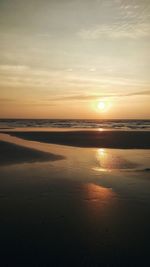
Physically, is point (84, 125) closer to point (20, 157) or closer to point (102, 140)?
point (102, 140)

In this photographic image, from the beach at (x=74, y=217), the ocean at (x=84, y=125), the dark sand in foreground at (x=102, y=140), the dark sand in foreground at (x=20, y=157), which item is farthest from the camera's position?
the ocean at (x=84, y=125)

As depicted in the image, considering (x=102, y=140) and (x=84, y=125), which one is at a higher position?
(x=84, y=125)

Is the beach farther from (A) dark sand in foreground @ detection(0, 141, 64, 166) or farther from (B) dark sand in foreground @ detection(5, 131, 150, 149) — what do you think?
(B) dark sand in foreground @ detection(5, 131, 150, 149)

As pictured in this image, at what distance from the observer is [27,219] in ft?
20.5

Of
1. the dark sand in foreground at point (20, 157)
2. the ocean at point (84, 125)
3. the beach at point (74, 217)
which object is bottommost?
the beach at point (74, 217)

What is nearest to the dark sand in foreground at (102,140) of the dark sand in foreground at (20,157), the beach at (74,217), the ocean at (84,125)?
the dark sand in foreground at (20,157)

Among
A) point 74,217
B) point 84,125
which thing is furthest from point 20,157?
point 84,125

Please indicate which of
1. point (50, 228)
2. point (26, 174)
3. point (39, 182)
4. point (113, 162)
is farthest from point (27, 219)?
point (113, 162)

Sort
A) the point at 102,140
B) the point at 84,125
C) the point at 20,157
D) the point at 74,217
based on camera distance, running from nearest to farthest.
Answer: the point at 74,217 < the point at 20,157 < the point at 102,140 < the point at 84,125

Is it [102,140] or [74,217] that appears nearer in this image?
[74,217]

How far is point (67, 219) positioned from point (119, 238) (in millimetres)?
1430

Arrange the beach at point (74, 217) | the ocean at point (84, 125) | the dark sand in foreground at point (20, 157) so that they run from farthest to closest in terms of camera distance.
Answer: the ocean at point (84, 125) → the dark sand in foreground at point (20, 157) → the beach at point (74, 217)

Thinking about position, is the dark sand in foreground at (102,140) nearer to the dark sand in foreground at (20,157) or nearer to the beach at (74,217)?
the dark sand in foreground at (20,157)

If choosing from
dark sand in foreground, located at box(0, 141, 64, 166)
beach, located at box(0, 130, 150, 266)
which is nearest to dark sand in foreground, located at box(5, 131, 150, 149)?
dark sand in foreground, located at box(0, 141, 64, 166)
